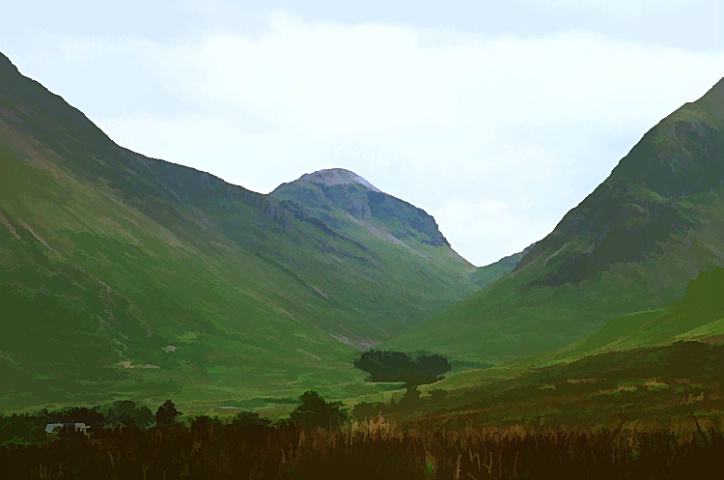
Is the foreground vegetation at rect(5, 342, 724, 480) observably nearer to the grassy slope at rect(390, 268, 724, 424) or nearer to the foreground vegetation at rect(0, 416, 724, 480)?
the foreground vegetation at rect(0, 416, 724, 480)

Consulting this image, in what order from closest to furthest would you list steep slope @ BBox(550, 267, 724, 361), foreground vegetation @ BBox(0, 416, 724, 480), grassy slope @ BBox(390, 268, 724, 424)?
foreground vegetation @ BBox(0, 416, 724, 480) < grassy slope @ BBox(390, 268, 724, 424) < steep slope @ BBox(550, 267, 724, 361)

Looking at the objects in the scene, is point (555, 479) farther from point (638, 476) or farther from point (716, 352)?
point (716, 352)

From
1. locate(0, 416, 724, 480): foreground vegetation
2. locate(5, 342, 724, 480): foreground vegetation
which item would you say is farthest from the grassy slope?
locate(0, 416, 724, 480): foreground vegetation

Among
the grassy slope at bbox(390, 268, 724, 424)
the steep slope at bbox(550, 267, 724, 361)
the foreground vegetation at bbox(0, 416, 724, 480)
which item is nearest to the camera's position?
the foreground vegetation at bbox(0, 416, 724, 480)

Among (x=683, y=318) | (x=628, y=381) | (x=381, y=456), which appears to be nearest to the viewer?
(x=381, y=456)

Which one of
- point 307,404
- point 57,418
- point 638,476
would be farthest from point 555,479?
point 57,418

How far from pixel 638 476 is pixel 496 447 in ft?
6.88

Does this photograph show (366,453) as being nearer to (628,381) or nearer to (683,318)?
(628,381)

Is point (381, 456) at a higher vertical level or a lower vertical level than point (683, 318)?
higher

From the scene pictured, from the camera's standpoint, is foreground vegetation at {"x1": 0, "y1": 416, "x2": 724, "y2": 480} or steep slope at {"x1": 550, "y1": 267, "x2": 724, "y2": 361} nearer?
foreground vegetation at {"x1": 0, "y1": 416, "x2": 724, "y2": 480}

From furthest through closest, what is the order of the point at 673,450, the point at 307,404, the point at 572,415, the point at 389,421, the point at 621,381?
the point at 621,381
the point at 307,404
the point at 572,415
the point at 389,421
the point at 673,450

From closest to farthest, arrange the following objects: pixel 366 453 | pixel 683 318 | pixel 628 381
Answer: pixel 366 453 < pixel 628 381 < pixel 683 318

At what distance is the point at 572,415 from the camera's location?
64.1 meters

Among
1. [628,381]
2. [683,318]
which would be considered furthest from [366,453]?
[683,318]
